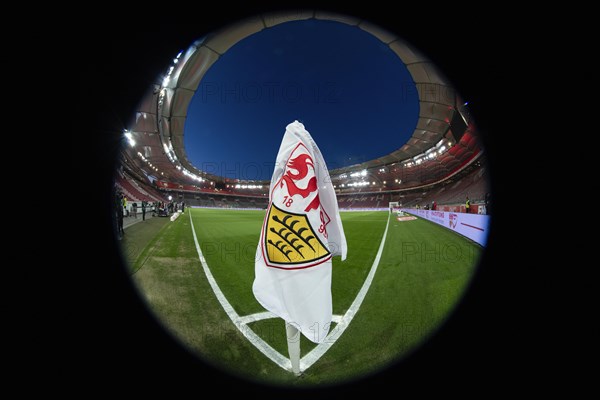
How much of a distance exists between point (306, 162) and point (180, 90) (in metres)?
6.26

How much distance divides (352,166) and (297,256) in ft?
96.9

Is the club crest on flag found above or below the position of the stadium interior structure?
below

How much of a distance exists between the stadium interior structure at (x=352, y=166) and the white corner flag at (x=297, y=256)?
1.30m

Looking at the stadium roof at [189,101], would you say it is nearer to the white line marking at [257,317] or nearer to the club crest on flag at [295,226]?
the club crest on flag at [295,226]

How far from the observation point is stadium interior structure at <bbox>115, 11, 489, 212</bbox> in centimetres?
224

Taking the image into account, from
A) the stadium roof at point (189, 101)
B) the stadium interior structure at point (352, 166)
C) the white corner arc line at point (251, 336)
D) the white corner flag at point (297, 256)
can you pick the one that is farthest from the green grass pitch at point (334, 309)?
the stadium roof at point (189, 101)

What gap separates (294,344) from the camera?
123 cm

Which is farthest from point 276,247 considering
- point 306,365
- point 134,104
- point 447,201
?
point 447,201

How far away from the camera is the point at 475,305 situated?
1356 millimetres

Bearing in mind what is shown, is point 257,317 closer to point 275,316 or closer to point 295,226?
point 275,316

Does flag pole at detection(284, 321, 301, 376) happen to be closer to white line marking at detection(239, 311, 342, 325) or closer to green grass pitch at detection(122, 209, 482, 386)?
green grass pitch at detection(122, 209, 482, 386)

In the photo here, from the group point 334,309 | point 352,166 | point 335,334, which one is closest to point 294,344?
point 335,334

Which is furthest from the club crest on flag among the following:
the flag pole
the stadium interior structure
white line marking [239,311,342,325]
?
the stadium interior structure

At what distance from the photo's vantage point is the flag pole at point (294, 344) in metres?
1.20
